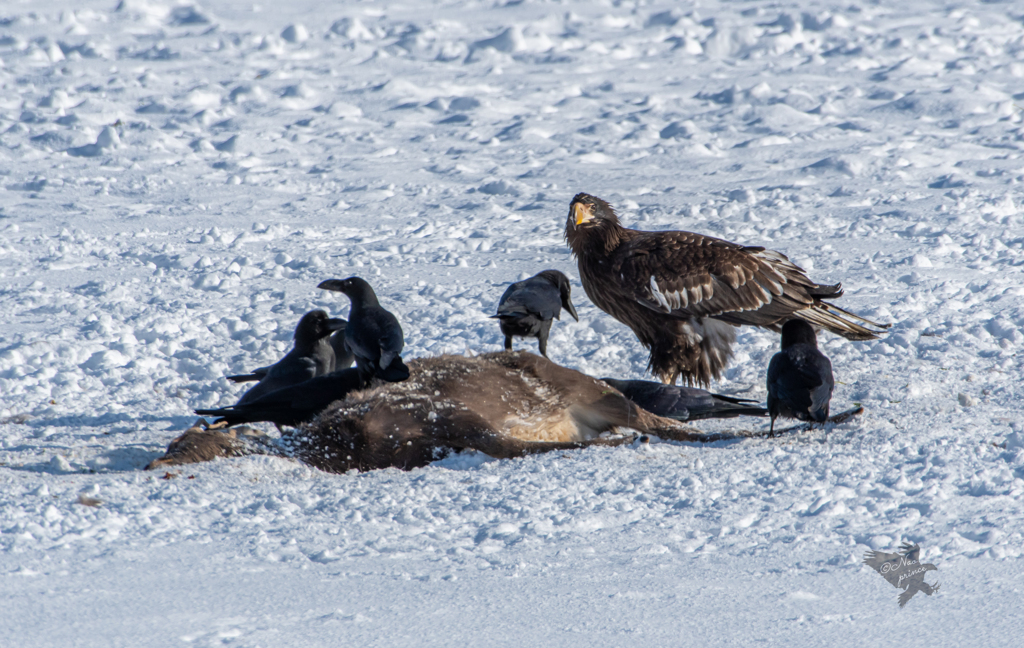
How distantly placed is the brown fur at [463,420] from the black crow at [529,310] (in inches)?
42.2

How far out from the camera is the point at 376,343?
471cm

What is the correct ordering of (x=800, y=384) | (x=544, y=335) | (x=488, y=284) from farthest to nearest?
(x=488, y=284)
(x=544, y=335)
(x=800, y=384)

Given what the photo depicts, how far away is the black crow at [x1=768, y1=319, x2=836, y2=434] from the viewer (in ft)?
14.1

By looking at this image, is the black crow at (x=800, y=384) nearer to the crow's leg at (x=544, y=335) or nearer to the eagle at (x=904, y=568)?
the eagle at (x=904, y=568)

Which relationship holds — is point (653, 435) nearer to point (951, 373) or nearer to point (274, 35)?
point (951, 373)

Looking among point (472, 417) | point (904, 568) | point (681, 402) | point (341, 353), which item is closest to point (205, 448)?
point (472, 417)

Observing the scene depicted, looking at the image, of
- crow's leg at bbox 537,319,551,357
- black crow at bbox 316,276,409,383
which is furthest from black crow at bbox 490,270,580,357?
black crow at bbox 316,276,409,383

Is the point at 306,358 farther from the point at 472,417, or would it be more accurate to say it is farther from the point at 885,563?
the point at 885,563

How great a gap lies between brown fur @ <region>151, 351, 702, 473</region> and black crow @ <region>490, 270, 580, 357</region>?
1071 mm

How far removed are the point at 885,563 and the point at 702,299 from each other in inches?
126

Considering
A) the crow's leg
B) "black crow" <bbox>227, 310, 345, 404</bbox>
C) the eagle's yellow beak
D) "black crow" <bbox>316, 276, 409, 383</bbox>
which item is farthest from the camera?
the eagle's yellow beak

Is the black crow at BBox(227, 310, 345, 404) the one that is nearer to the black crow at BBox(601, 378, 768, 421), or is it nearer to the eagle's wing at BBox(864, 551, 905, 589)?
the black crow at BBox(601, 378, 768, 421)

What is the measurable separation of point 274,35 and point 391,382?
408 inches

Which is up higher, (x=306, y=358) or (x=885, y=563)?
(x=306, y=358)
